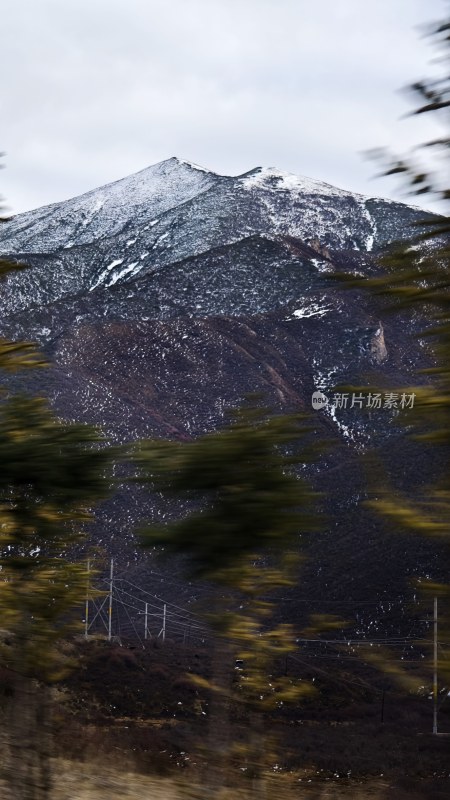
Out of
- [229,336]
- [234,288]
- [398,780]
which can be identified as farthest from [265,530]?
[234,288]

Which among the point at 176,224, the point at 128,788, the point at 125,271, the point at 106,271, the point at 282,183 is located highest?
the point at 282,183

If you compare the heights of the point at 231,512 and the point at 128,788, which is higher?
the point at 231,512

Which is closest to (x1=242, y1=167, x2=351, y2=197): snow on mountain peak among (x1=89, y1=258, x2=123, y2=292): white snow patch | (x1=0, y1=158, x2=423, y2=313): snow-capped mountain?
(x1=0, y1=158, x2=423, y2=313): snow-capped mountain

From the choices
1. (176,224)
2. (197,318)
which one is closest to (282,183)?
(176,224)

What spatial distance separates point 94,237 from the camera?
441ft

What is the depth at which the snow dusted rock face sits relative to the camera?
6481 centimetres

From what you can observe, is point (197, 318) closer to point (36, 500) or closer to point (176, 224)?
point (176, 224)

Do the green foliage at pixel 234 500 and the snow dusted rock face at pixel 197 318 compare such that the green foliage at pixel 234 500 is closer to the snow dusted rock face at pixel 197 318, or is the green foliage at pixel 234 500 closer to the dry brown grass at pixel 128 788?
the dry brown grass at pixel 128 788

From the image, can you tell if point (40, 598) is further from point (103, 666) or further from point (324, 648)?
point (324, 648)

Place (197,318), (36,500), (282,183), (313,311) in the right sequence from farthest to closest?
(282,183) → (313,311) → (197,318) → (36,500)

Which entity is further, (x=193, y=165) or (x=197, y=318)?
(x=193, y=165)

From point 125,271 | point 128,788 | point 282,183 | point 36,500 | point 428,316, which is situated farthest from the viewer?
point 282,183

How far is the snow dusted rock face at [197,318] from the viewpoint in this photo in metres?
64.8

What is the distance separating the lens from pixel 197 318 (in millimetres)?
84750
